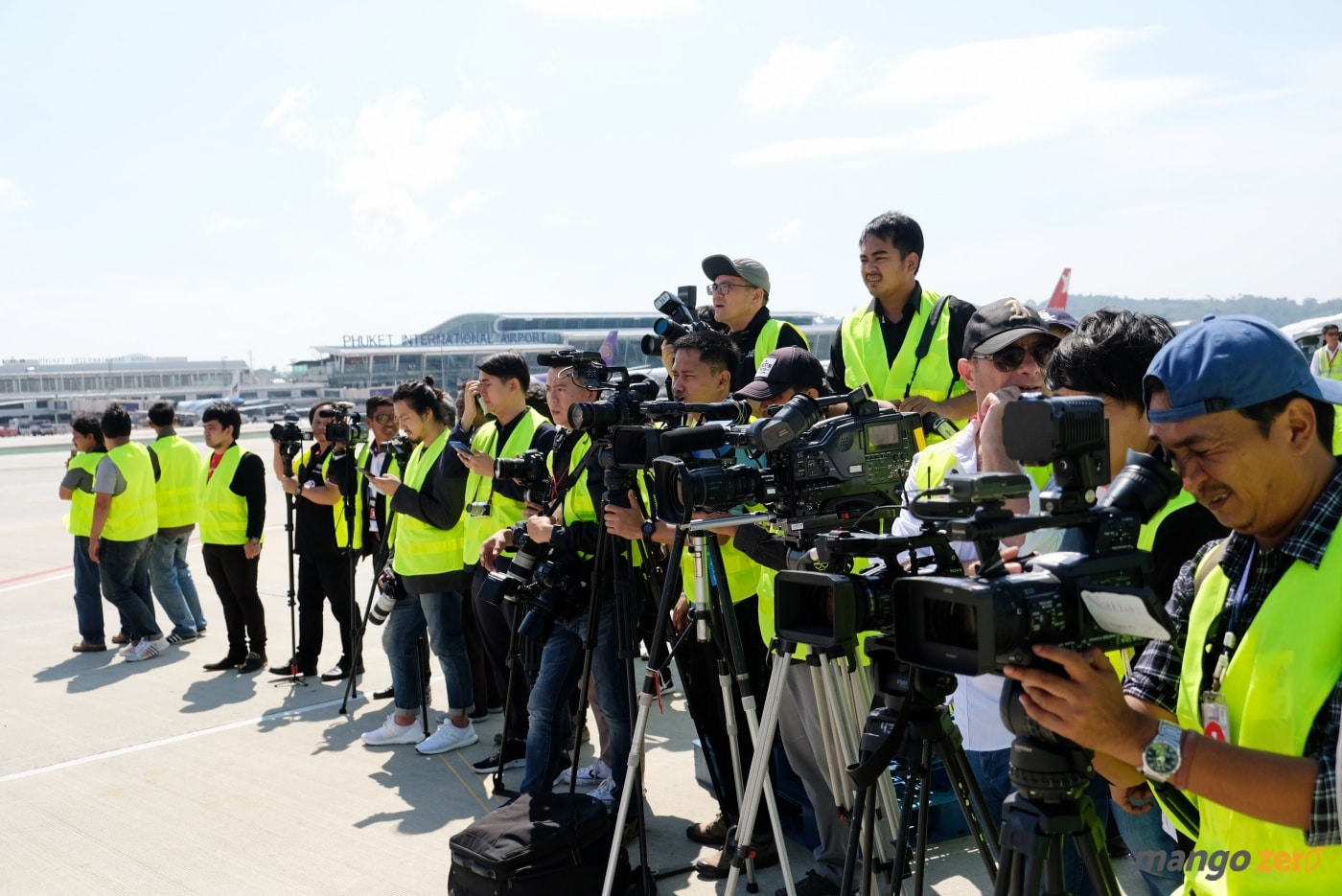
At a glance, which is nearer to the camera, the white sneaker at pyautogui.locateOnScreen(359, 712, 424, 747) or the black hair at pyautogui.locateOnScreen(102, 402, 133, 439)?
the white sneaker at pyautogui.locateOnScreen(359, 712, 424, 747)

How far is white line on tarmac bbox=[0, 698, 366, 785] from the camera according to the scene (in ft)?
19.1

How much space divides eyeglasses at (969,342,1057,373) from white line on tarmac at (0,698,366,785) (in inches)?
205

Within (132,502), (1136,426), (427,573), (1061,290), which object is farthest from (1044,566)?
(1061,290)

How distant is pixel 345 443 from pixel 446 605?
1.76 m

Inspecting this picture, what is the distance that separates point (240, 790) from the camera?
5.41 meters

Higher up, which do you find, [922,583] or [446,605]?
[922,583]

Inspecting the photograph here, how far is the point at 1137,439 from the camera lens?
234 cm

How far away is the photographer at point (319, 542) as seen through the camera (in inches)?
281

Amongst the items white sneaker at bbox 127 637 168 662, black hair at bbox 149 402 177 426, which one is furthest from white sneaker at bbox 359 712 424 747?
black hair at bbox 149 402 177 426

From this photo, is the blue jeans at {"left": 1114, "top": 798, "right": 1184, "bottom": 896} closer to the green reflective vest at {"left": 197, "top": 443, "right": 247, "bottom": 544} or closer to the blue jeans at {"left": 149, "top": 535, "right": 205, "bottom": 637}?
the green reflective vest at {"left": 197, "top": 443, "right": 247, "bottom": 544}

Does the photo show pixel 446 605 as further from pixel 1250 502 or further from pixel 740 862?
pixel 1250 502

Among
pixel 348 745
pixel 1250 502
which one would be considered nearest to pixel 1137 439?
pixel 1250 502

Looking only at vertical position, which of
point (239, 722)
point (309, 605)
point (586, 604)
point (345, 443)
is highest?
point (345, 443)

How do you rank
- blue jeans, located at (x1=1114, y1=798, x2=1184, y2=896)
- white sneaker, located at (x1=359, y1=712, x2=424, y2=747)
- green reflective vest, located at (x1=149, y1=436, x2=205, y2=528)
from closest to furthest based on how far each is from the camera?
blue jeans, located at (x1=1114, y1=798, x2=1184, y2=896) → white sneaker, located at (x1=359, y1=712, x2=424, y2=747) → green reflective vest, located at (x1=149, y1=436, x2=205, y2=528)
